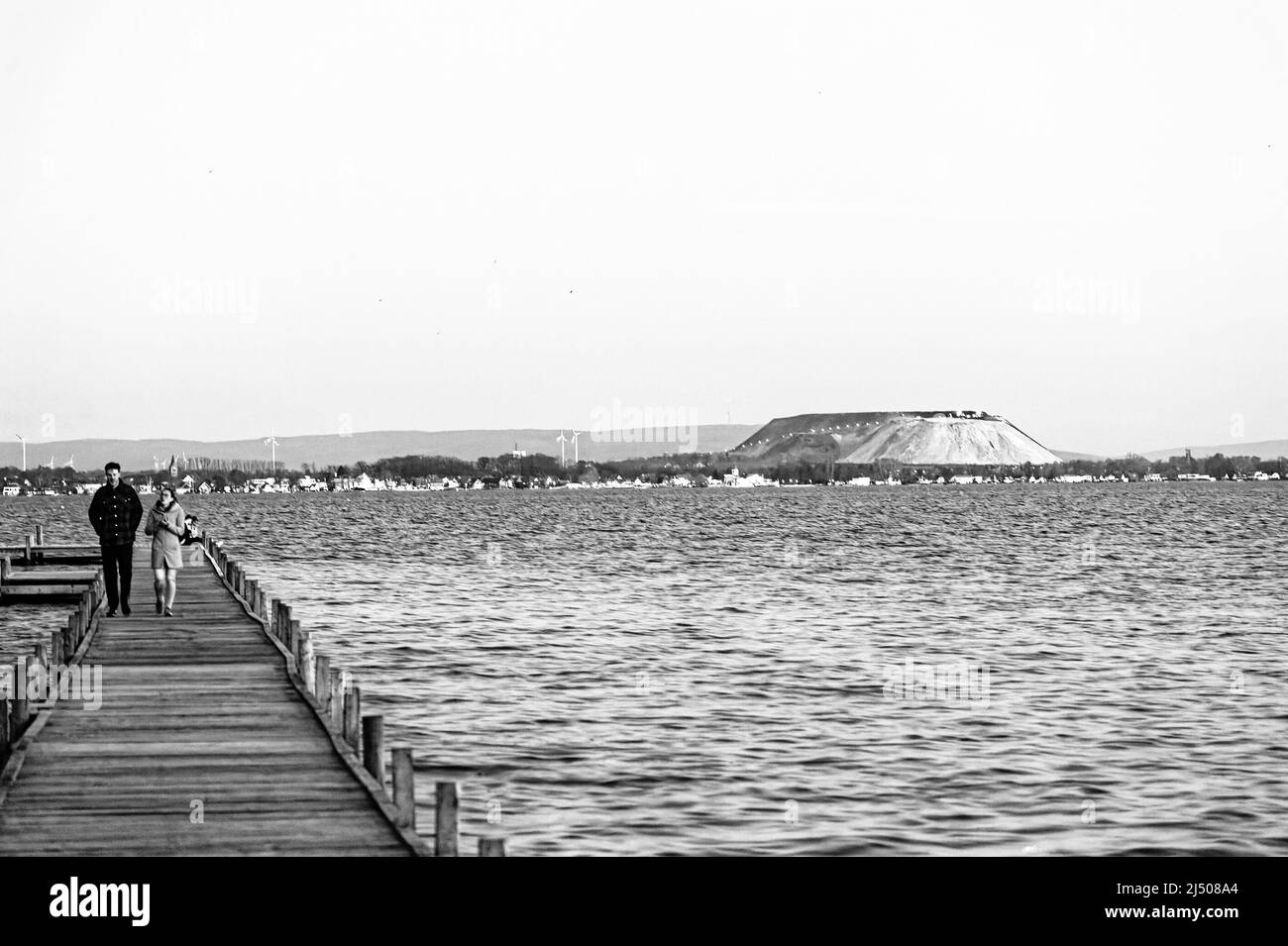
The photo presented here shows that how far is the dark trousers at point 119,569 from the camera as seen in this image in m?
25.1

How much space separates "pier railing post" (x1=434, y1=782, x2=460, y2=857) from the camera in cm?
1221

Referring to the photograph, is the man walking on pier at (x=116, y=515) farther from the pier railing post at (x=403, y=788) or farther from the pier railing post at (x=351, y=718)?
the pier railing post at (x=403, y=788)

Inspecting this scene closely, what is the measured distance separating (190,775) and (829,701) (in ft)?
46.5

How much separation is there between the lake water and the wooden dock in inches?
85.7

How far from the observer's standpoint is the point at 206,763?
51.2 ft

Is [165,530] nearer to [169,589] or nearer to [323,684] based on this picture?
[169,589]

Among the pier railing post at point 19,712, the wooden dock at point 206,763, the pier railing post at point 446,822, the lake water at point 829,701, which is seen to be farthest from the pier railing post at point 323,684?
the pier railing post at point 446,822

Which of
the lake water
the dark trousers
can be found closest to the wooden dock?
the dark trousers

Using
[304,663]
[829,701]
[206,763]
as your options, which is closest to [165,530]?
[304,663]

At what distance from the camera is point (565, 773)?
2067 cm

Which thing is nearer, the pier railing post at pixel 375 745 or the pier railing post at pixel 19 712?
the pier railing post at pixel 375 745

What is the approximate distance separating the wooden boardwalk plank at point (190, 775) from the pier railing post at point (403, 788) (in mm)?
181
